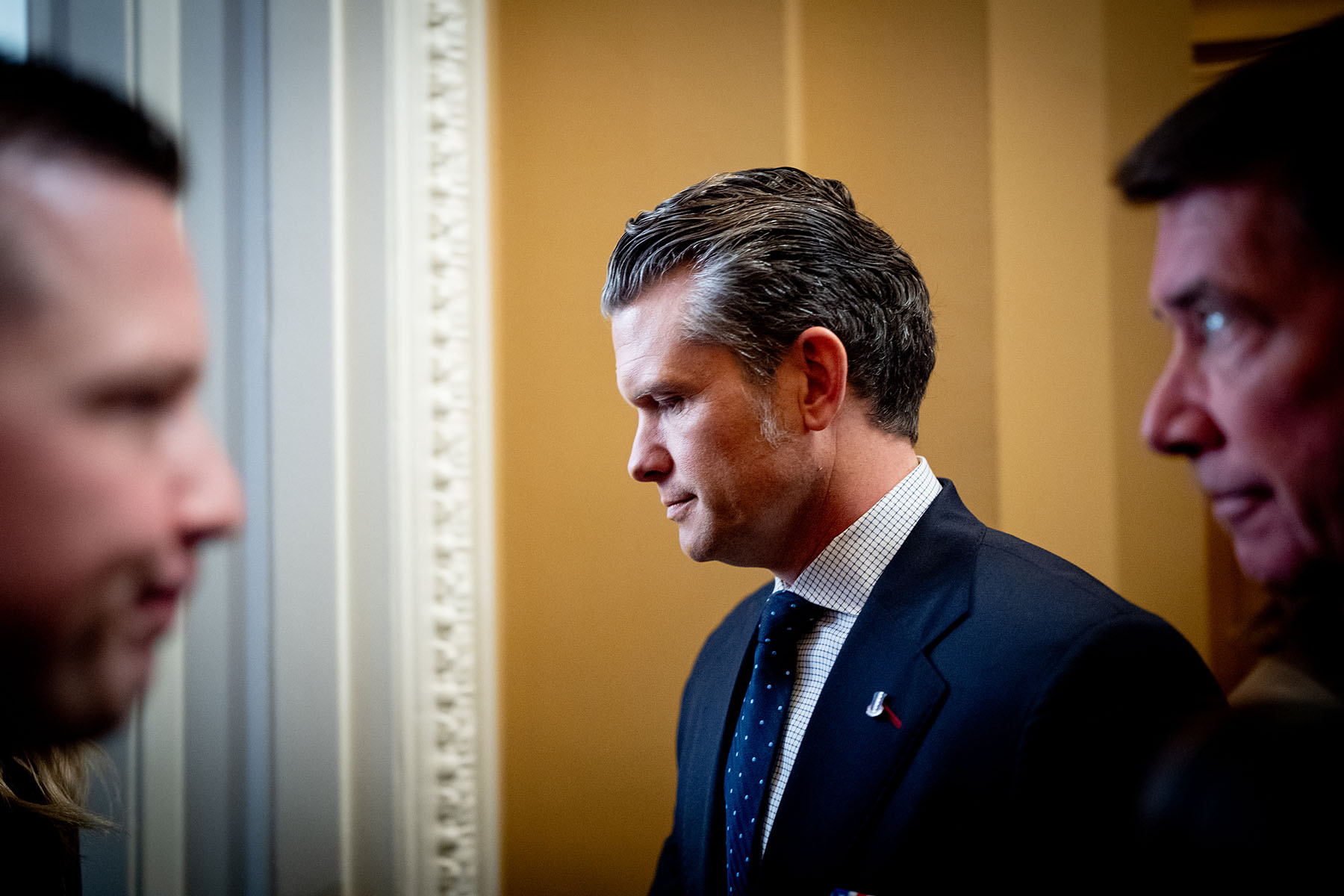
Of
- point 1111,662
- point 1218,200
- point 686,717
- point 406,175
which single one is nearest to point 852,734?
point 1111,662

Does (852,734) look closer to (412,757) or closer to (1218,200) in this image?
(1218,200)

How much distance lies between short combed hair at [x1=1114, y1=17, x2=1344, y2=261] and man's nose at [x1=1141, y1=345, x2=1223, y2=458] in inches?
3.2

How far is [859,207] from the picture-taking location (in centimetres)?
133

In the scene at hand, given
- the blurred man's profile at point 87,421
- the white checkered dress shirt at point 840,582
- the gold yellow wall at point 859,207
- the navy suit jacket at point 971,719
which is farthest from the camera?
the gold yellow wall at point 859,207

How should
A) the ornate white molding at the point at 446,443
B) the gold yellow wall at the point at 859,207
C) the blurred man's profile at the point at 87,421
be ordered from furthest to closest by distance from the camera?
the ornate white molding at the point at 446,443, the gold yellow wall at the point at 859,207, the blurred man's profile at the point at 87,421

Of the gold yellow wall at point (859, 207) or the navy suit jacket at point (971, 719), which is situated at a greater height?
the gold yellow wall at point (859, 207)

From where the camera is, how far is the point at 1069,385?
126 cm

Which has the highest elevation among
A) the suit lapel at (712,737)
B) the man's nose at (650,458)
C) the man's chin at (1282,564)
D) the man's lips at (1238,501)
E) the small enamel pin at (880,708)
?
the man's nose at (650,458)

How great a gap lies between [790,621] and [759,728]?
140mm

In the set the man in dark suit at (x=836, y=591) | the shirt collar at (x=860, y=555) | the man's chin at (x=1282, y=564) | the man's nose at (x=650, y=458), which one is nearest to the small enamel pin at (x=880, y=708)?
the man in dark suit at (x=836, y=591)

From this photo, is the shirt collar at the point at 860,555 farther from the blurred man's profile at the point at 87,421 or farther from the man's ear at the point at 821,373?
the blurred man's profile at the point at 87,421

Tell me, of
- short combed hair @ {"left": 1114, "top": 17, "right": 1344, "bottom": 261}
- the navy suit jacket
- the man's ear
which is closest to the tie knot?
the navy suit jacket

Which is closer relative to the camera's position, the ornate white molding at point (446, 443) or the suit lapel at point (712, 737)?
the suit lapel at point (712, 737)

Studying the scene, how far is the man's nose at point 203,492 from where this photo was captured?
14.2 inches
